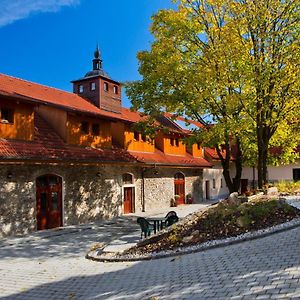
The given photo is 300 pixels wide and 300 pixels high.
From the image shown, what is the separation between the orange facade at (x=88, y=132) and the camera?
20141 mm

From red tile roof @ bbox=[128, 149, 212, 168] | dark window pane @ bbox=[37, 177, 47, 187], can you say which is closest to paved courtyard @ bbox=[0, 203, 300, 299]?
dark window pane @ bbox=[37, 177, 47, 187]

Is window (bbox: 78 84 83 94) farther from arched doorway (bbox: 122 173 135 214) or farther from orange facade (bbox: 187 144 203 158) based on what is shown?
orange facade (bbox: 187 144 203 158)

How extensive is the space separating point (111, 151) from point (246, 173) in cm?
2146

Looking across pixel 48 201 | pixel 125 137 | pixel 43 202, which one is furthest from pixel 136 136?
pixel 43 202

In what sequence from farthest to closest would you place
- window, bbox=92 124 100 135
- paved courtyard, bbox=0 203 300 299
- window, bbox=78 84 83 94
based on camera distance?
1. window, bbox=78 84 83 94
2. window, bbox=92 124 100 135
3. paved courtyard, bbox=0 203 300 299

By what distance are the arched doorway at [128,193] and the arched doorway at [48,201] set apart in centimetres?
588

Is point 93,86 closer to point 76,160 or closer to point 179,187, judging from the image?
point 179,187

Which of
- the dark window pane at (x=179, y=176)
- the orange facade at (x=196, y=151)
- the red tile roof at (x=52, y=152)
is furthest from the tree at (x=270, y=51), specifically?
the orange facade at (x=196, y=151)

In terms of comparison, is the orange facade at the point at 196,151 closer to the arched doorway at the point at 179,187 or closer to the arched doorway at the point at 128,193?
the arched doorway at the point at 179,187

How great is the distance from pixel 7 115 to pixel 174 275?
1186 cm

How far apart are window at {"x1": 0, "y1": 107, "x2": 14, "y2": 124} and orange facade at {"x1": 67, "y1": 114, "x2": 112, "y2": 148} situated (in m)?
3.58

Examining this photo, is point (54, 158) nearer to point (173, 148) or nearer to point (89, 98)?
point (89, 98)

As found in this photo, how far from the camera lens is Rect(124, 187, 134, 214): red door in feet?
78.7

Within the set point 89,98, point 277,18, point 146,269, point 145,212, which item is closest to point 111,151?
point 145,212
